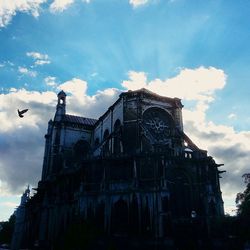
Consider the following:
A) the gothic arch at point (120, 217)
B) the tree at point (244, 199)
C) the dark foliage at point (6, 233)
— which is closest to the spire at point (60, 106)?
the gothic arch at point (120, 217)

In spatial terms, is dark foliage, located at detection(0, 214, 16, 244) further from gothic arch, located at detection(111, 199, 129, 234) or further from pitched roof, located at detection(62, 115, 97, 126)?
gothic arch, located at detection(111, 199, 129, 234)

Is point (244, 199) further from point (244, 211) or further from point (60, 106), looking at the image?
point (60, 106)

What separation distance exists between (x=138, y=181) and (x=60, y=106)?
74.6ft

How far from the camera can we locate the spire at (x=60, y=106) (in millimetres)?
46594

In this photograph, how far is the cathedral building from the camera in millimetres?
28469

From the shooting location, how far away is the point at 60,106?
47562mm

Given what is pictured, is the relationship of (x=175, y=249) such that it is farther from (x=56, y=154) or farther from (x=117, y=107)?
(x=56, y=154)

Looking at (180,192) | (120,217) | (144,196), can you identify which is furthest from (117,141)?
(180,192)

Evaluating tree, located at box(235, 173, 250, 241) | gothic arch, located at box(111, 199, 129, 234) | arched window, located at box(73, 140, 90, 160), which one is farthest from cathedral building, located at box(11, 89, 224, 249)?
arched window, located at box(73, 140, 90, 160)

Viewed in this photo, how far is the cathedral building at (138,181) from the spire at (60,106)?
10088 millimetres

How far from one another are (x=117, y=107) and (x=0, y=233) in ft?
204

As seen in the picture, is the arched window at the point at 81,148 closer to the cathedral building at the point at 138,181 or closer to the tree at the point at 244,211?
the cathedral building at the point at 138,181

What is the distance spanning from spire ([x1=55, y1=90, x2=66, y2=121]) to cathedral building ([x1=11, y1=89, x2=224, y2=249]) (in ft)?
33.1

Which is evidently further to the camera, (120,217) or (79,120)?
(79,120)
